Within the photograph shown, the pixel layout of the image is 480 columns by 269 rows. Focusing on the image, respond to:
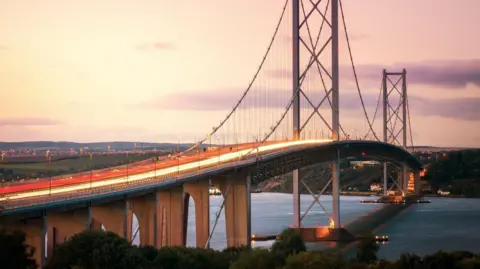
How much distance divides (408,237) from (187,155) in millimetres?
15563

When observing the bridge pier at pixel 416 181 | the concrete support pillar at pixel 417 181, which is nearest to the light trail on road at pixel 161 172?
the concrete support pillar at pixel 417 181

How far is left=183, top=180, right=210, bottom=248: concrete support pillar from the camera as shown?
39.4m

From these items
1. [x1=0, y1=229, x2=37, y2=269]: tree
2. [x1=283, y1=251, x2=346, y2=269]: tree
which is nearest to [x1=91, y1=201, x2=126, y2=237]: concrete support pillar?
[x1=283, y1=251, x2=346, y2=269]: tree

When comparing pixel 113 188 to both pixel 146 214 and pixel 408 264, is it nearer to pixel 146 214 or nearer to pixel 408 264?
pixel 146 214

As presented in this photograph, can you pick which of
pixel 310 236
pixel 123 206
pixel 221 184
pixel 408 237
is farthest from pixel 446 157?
pixel 123 206

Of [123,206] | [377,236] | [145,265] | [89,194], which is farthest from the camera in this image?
[377,236]

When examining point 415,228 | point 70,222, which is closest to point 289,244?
point 70,222

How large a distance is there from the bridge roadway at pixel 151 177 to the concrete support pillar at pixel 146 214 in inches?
27.1

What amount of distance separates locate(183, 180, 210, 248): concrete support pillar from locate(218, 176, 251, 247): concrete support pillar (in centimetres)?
160

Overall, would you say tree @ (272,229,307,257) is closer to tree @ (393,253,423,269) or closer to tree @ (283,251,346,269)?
tree @ (283,251,346,269)

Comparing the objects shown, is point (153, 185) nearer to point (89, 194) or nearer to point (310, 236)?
point (89, 194)

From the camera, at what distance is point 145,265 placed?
2858 centimetres

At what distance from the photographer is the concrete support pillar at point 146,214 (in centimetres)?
3538

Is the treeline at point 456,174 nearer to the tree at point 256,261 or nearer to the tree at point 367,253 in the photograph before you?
the tree at point 367,253
